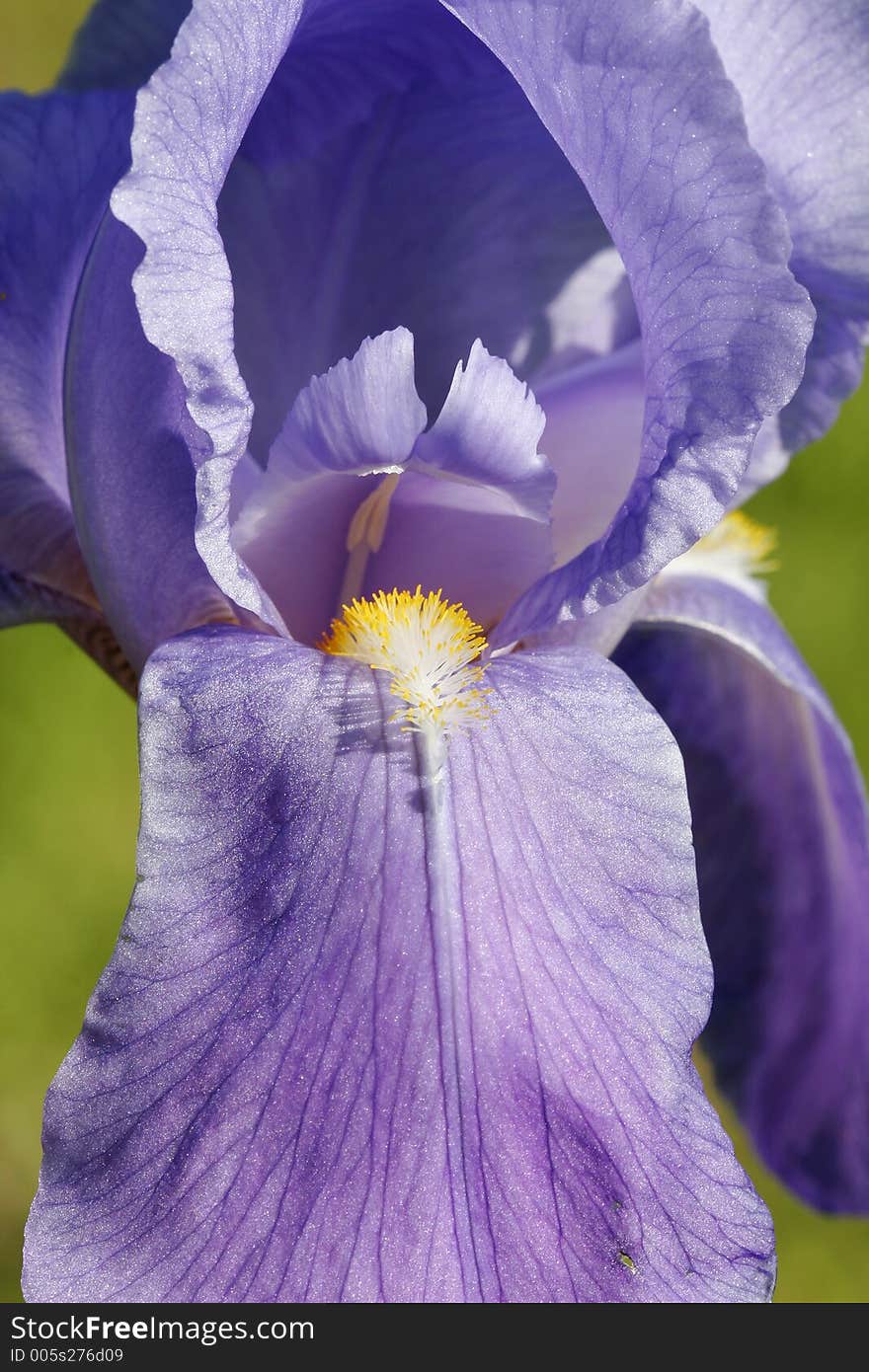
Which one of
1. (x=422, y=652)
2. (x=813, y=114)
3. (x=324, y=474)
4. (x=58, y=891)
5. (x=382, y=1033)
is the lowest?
(x=58, y=891)

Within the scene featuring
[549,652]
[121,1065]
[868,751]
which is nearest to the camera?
[121,1065]

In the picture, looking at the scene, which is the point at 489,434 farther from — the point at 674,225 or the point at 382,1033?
the point at 382,1033

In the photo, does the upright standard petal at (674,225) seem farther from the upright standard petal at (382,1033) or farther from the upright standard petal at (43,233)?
the upright standard petal at (43,233)

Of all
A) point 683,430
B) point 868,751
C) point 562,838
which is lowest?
point 868,751

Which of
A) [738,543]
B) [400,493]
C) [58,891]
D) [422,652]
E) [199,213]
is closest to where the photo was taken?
[199,213]

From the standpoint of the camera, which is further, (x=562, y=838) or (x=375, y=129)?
(x=375, y=129)

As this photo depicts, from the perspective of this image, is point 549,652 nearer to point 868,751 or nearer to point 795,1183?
point 795,1183

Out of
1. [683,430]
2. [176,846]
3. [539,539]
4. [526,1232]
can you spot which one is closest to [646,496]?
[683,430]

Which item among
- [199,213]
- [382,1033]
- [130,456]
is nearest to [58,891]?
[130,456]

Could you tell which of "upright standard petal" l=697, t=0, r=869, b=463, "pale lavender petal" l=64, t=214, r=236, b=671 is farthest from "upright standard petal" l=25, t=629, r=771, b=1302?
"upright standard petal" l=697, t=0, r=869, b=463
